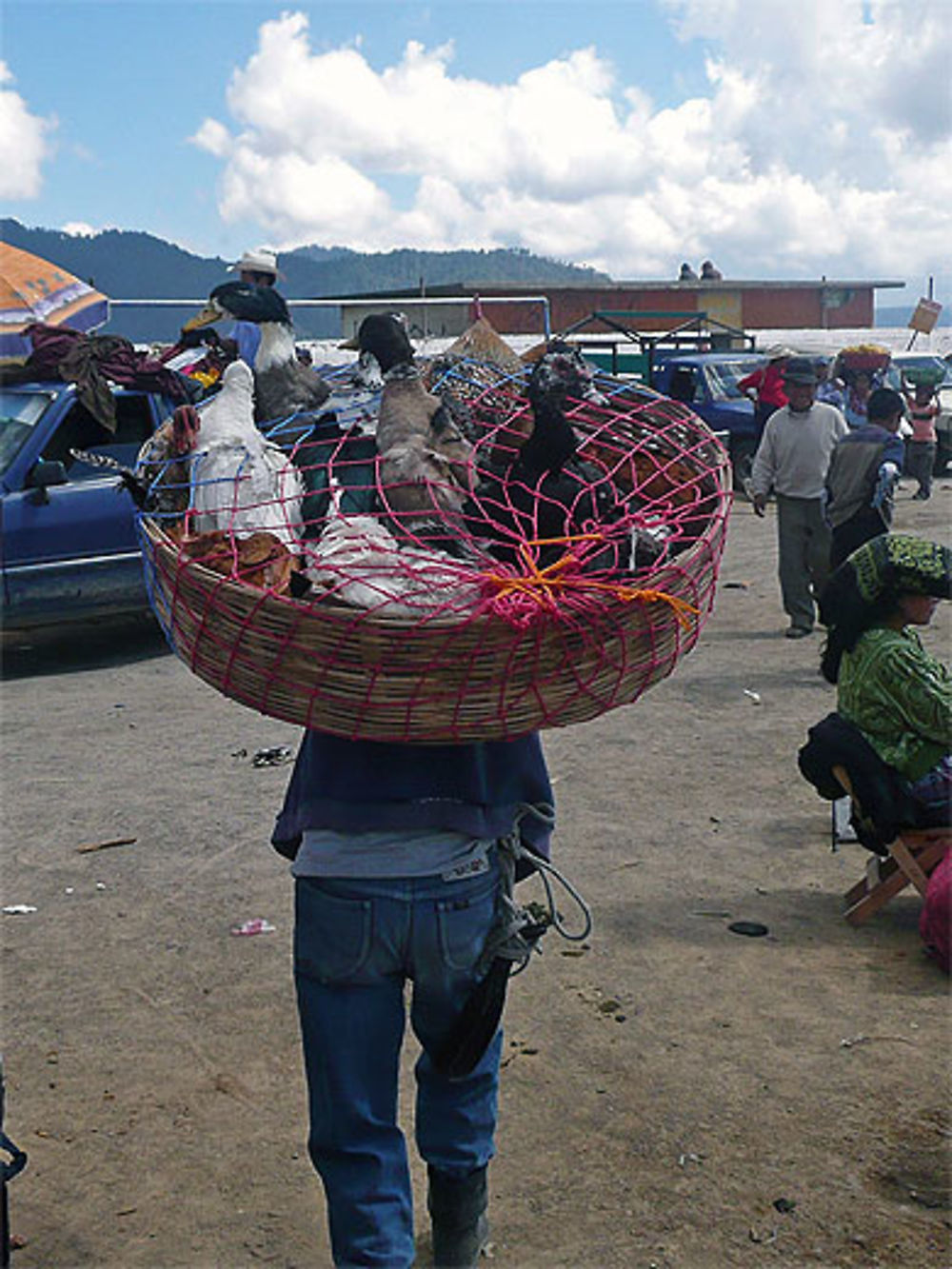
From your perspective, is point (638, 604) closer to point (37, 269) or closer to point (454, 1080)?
point (454, 1080)

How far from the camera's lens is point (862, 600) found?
499 centimetres

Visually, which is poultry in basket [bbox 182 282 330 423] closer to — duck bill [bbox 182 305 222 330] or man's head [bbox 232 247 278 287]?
duck bill [bbox 182 305 222 330]

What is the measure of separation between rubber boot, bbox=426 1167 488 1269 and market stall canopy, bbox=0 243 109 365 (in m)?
7.40

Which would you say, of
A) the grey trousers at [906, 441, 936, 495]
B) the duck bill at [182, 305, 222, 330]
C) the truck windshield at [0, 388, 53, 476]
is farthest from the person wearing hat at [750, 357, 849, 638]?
the grey trousers at [906, 441, 936, 495]

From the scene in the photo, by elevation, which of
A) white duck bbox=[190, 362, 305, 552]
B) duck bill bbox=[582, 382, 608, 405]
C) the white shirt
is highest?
duck bill bbox=[582, 382, 608, 405]

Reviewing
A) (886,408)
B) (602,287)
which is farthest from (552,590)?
(602,287)

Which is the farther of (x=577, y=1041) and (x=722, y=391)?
(x=722, y=391)

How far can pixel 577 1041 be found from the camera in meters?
4.12

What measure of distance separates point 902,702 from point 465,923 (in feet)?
8.94

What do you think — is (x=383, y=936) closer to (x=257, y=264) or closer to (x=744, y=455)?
(x=257, y=264)

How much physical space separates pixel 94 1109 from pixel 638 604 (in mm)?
2395

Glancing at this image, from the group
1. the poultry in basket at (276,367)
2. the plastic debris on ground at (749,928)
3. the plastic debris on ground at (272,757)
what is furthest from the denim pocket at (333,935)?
the plastic debris on ground at (272,757)

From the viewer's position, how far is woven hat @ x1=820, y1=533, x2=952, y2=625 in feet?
16.0

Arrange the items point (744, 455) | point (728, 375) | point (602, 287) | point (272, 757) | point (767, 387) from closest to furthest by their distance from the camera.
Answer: point (272, 757) → point (767, 387) → point (744, 455) → point (728, 375) → point (602, 287)
